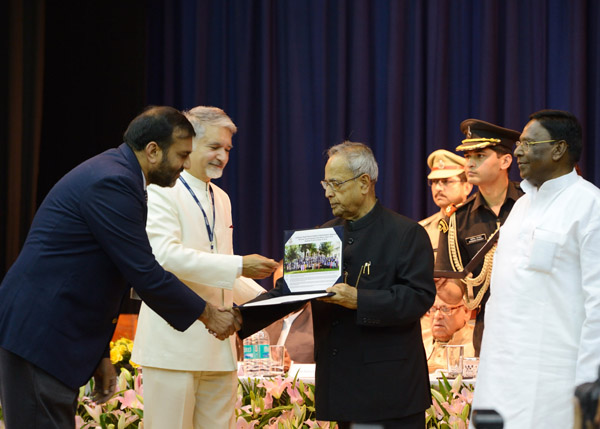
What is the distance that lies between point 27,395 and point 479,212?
2682mm

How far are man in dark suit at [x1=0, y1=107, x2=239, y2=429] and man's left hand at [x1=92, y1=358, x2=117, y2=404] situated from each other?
0.04m

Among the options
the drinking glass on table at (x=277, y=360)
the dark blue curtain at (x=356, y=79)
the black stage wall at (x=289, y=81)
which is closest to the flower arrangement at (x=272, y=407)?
the drinking glass on table at (x=277, y=360)

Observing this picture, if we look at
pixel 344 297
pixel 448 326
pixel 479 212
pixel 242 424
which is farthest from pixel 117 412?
pixel 479 212

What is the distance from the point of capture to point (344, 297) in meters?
2.65

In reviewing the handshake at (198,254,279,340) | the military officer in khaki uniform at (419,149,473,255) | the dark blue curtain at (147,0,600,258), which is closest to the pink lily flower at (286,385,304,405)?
the handshake at (198,254,279,340)

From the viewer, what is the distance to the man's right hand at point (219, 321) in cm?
283

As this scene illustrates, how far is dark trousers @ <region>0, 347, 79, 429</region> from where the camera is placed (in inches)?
91.5

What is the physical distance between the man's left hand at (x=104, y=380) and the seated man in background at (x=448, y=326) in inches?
65.8

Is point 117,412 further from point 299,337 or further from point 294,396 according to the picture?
point 299,337

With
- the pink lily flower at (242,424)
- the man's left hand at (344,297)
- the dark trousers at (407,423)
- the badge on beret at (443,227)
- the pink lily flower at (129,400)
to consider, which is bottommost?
the pink lily flower at (242,424)

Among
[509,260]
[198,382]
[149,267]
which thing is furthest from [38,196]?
[509,260]

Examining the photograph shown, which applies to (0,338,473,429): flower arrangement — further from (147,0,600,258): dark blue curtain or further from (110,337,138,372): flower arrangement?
(147,0,600,258): dark blue curtain

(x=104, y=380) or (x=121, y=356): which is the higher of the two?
(x=104, y=380)

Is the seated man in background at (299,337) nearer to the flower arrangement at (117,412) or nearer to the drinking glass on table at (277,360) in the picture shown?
the drinking glass on table at (277,360)
